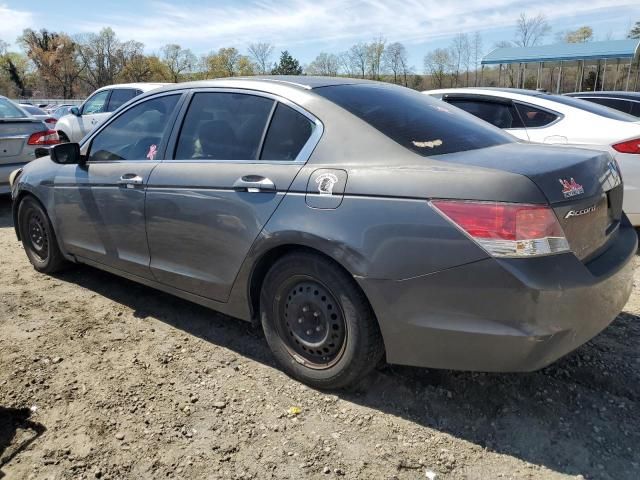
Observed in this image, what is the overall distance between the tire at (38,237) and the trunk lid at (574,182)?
3.61 meters

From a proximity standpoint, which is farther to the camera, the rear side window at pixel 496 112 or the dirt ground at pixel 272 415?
the rear side window at pixel 496 112

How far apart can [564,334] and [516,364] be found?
0.24 metres

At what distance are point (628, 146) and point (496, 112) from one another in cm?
144

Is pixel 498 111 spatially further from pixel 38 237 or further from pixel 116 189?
pixel 38 237

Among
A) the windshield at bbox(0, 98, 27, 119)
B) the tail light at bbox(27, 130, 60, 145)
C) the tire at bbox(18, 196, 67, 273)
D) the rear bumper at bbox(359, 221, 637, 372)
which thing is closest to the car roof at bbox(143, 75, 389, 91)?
the rear bumper at bbox(359, 221, 637, 372)

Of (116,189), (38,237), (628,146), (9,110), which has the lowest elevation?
(38,237)

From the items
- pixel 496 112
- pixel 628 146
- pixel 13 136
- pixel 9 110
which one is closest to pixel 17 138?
pixel 13 136

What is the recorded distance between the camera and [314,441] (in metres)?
2.50

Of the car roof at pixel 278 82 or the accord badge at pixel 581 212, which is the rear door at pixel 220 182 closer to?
the car roof at pixel 278 82

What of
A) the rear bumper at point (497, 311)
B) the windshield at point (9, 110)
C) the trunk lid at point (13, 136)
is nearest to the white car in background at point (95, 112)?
the windshield at point (9, 110)

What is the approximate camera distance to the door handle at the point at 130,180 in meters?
3.54

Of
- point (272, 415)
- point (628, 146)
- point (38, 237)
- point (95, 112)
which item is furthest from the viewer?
point (95, 112)

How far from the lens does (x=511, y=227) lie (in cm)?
214

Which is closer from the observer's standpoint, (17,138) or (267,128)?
(267,128)
